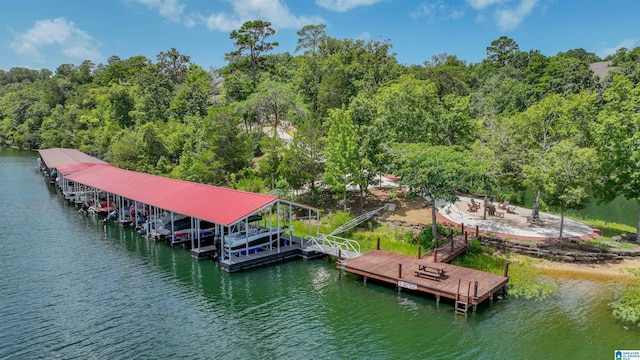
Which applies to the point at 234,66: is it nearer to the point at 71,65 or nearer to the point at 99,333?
the point at 99,333

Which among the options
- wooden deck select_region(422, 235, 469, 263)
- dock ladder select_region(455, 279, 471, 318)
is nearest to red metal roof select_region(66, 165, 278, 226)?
wooden deck select_region(422, 235, 469, 263)

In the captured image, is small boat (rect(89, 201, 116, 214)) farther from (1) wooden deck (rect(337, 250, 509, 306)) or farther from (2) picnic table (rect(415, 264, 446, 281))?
(2) picnic table (rect(415, 264, 446, 281))

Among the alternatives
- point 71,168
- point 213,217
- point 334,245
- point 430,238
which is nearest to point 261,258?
point 213,217

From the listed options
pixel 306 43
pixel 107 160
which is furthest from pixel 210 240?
pixel 306 43

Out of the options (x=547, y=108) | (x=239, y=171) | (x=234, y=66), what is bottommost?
(x=239, y=171)

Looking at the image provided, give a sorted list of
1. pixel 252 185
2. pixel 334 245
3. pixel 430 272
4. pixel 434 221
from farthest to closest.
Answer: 1. pixel 252 185
2. pixel 334 245
3. pixel 434 221
4. pixel 430 272

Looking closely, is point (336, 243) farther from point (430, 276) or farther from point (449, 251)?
point (430, 276)

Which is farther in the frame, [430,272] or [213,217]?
[213,217]
